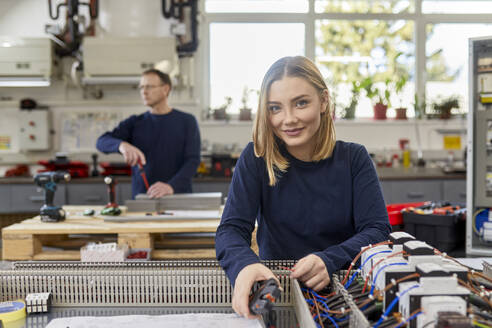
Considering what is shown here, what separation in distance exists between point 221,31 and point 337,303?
426 centimetres

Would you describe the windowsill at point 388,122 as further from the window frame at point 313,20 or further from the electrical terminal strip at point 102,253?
the electrical terminal strip at point 102,253

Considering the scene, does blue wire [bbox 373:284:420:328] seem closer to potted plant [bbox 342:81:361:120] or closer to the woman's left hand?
the woman's left hand

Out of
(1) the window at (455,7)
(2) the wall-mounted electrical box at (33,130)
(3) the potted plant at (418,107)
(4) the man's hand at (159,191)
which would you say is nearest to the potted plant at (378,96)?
(3) the potted plant at (418,107)

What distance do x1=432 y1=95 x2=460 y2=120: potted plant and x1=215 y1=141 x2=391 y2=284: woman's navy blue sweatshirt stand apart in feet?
12.3

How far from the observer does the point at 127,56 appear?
4.07 meters

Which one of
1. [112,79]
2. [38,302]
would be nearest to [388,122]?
[112,79]

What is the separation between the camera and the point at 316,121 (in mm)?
1234

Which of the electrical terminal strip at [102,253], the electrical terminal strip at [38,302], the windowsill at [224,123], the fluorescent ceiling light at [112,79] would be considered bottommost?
the electrical terminal strip at [102,253]

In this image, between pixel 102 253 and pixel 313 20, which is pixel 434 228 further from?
pixel 313 20

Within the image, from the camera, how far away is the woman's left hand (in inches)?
38.1

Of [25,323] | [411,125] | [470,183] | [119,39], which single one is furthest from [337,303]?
Answer: [411,125]

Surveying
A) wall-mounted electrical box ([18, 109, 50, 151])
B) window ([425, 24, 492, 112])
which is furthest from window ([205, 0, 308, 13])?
wall-mounted electrical box ([18, 109, 50, 151])

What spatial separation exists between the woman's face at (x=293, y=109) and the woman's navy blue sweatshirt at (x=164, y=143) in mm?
1725

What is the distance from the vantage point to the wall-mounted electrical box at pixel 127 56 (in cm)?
404
